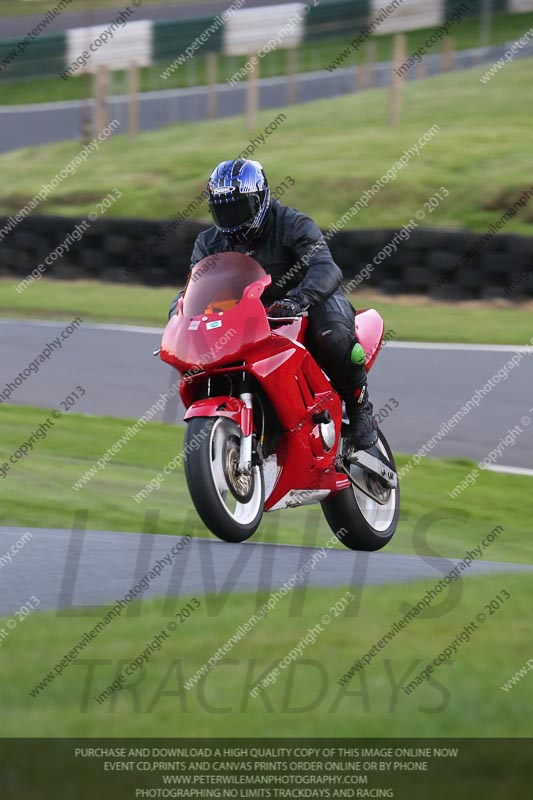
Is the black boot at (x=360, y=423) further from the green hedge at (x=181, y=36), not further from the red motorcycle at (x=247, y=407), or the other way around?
the green hedge at (x=181, y=36)

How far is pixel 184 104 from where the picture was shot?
2716cm

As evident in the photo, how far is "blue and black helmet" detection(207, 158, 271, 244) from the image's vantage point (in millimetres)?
5941

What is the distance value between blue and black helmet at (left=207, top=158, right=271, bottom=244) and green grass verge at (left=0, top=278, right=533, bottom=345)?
744 cm

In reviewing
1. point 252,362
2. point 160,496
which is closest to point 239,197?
point 252,362

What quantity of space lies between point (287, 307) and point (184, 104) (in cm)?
2208

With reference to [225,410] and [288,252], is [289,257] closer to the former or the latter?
[288,252]

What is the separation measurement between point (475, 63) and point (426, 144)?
9733 millimetres

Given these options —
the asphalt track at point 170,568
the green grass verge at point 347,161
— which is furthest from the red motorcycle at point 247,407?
the green grass verge at point 347,161

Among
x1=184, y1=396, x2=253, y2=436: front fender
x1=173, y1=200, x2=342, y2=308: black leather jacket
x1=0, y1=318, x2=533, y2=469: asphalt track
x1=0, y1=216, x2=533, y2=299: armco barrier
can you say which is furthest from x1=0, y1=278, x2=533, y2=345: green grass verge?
x1=184, y1=396, x2=253, y2=436: front fender

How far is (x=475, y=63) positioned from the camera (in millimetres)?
27953

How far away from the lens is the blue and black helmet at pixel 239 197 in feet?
19.5

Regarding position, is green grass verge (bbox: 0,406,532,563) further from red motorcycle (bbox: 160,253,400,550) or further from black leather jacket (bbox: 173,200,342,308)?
black leather jacket (bbox: 173,200,342,308)
